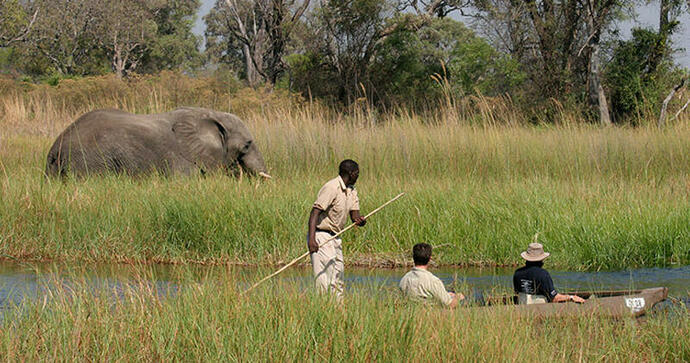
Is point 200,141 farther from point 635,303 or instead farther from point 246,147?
point 635,303

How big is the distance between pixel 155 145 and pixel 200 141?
706 millimetres

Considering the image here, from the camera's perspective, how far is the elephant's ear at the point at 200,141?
13.3 meters

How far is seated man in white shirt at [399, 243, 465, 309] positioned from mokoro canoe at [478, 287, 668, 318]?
311mm

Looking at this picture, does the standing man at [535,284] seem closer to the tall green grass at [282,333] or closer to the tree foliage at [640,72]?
the tall green grass at [282,333]

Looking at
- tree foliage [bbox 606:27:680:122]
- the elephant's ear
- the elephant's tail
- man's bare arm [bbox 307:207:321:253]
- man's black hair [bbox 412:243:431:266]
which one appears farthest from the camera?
tree foliage [bbox 606:27:680:122]

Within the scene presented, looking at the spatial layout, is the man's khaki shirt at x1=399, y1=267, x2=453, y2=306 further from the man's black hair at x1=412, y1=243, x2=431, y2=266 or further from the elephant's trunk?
the elephant's trunk

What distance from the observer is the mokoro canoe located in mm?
5949

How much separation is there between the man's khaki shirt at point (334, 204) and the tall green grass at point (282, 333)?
125cm

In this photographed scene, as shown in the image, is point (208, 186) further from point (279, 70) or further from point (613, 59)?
point (279, 70)

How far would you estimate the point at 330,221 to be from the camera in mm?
6656

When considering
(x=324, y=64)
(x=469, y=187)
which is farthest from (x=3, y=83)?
(x=469, y=187)

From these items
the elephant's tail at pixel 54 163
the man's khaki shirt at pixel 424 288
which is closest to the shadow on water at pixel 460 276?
the man's khaki shirt at pixel 424 288

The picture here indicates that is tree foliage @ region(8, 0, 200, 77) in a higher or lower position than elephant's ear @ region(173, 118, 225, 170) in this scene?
higher

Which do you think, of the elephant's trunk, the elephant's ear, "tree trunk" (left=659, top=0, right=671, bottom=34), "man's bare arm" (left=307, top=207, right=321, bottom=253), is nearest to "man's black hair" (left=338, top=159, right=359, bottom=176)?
"man's bare arm" (left=307, top=207, right=321, bottom=253)
